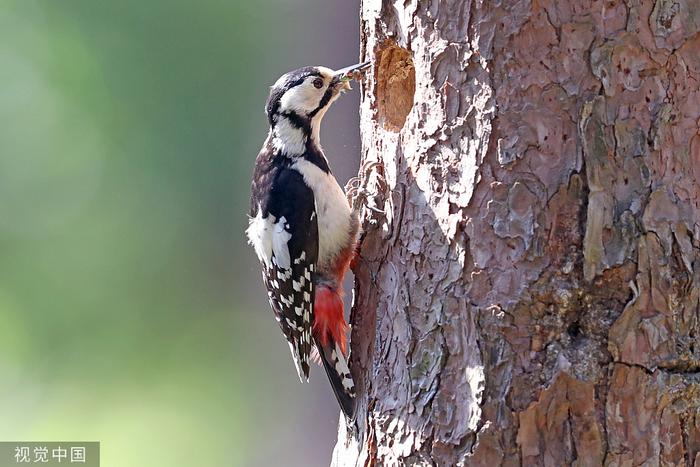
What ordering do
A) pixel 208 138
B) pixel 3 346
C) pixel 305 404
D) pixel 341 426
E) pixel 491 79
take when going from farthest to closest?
pixel 3 346 < pixel 208 138 < pixel 305 404 < pixel 341 426 < pixel 491 79

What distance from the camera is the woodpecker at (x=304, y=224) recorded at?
11.2ft

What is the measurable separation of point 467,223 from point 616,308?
509 millimetres

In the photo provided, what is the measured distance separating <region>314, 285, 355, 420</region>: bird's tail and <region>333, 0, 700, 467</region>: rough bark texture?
0.42 metres

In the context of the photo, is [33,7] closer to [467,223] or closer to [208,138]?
[208,138]

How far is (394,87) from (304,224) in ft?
2.22

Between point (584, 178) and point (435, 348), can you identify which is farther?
point (435, 348)

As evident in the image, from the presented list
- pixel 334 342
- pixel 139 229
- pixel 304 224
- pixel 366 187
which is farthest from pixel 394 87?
pixel 139 229

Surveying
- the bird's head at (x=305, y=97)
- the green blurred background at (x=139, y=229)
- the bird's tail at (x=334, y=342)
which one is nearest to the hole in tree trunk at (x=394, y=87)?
the bird's head at (x=305, y=97)

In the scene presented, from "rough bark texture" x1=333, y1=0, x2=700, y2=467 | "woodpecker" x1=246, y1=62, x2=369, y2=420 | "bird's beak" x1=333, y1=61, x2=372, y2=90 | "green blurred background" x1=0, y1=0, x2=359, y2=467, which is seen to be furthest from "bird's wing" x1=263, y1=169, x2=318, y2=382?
"green blurred background" x1=0, y1=0, x2=359, y2=467

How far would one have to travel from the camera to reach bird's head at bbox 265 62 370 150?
11.7 feet

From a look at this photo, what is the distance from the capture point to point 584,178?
2.46m

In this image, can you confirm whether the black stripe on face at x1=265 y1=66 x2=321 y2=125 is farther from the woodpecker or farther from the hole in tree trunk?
the hole in tree trunk

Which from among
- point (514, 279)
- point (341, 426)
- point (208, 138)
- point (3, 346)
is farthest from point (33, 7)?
point (514, 279)

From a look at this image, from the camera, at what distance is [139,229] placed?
8.30 metres
